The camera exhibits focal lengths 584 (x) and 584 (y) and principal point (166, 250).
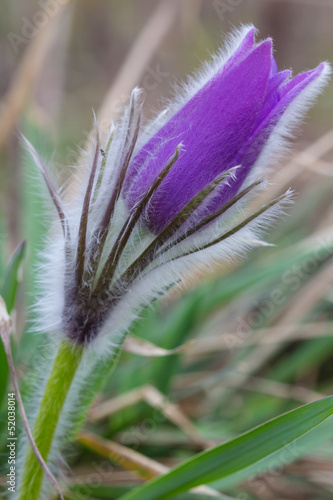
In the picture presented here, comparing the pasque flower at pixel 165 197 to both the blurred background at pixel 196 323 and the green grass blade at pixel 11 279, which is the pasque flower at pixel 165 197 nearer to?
the blurred background at pixel 196 323

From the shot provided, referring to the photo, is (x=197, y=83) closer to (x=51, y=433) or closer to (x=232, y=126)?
(x=232, y=126)

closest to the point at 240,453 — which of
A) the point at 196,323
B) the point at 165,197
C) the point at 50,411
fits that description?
the point at 50,411

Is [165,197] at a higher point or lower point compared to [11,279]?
higher

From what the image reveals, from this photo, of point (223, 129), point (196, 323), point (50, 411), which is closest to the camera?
point (223, 129)

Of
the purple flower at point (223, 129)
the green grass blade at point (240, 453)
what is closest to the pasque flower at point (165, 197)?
the purple flower at point (223, 129)

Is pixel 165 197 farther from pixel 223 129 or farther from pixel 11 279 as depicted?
pixel 11 279

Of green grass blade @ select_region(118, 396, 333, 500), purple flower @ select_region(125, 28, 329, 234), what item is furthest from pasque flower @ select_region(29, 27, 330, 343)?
green grass blade @ select_region(118, 396, 333, 500)
